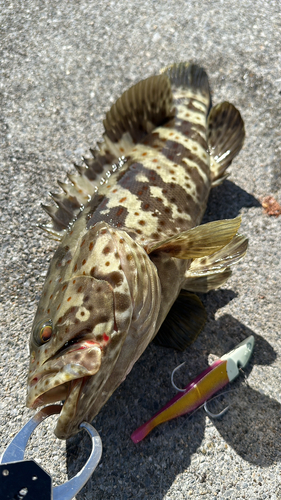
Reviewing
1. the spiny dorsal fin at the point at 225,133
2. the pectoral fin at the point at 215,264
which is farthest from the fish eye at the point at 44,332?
the spiny dorsal fin at the point at 225,133

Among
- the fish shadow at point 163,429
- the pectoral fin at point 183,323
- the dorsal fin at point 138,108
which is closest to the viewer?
the fish shadow at point 163,429

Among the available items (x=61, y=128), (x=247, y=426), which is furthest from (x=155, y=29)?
(x=247, y=426)

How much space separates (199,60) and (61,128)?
4.98 ft

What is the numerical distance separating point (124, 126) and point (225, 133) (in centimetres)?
91

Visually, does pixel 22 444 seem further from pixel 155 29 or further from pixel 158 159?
pixel 155 29

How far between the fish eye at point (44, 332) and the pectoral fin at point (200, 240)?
2.44 ft

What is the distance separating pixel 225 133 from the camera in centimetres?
385

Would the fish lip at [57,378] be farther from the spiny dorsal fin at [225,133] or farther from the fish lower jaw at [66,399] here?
the spiny dorsal fin at [225,133]

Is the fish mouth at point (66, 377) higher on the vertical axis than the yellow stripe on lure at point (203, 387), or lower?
higher

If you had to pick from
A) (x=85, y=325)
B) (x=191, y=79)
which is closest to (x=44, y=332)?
(x=85, y=325)

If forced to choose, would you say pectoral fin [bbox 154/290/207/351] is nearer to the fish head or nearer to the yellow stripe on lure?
the yellow stripe on lure

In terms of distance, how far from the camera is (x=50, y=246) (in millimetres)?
3449

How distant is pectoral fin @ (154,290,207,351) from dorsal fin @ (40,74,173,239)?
40.7 inches

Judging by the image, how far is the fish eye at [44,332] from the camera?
236 centimetres
